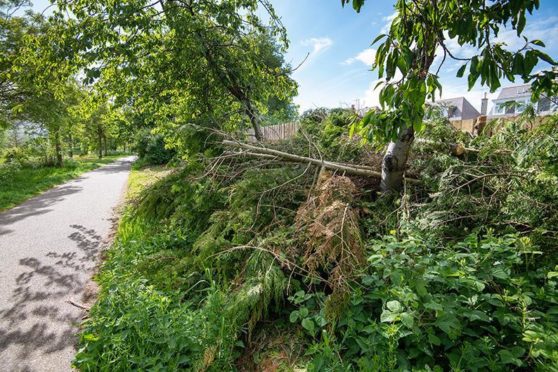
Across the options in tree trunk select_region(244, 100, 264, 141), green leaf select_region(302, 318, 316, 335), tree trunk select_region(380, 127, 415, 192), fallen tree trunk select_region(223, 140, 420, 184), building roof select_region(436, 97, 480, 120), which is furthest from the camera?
building roof select_region(436, 97, 480, 120)

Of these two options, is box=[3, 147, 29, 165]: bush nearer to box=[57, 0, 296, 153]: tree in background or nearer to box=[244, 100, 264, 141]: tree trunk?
box=[57, 0, 296, 153]: tree in background

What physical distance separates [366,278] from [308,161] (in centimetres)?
185

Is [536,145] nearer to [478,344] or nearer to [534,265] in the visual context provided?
[534,265]

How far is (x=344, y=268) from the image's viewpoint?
2.01 meters

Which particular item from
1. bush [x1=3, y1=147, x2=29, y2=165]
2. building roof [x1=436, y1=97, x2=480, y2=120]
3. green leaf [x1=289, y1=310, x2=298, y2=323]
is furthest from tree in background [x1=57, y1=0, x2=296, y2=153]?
building roof [x1=436, y1=97, x2=480, y2=120]

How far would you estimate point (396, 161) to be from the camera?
2902mm

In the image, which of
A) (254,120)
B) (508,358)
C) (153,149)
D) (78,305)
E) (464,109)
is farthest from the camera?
(464,109)

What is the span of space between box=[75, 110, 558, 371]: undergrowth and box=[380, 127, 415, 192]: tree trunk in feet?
0.50

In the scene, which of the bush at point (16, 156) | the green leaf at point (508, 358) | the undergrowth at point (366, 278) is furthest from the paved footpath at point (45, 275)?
the bush at point (16, 156)

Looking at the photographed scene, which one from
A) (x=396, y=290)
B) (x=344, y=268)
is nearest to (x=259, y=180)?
(x=344, y=268)

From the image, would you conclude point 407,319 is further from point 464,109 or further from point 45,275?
point 464,109

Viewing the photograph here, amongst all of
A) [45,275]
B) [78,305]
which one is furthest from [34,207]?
[78,305]

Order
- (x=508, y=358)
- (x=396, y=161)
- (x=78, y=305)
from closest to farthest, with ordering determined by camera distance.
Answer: (x=508, y=358) < (x=396, y=161) < (x=78, y=305)

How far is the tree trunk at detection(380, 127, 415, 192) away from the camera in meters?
2.81
